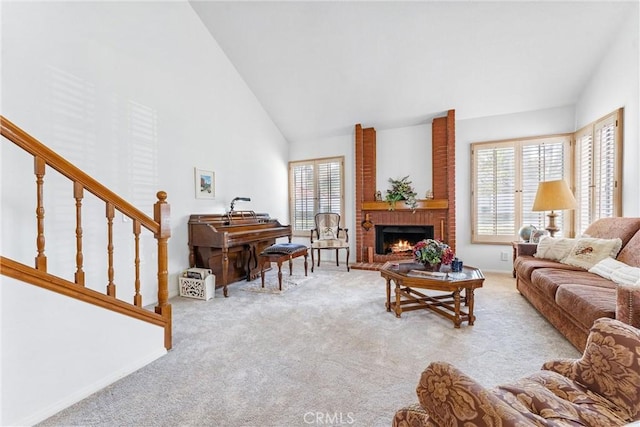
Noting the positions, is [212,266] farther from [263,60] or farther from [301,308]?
[263,60]

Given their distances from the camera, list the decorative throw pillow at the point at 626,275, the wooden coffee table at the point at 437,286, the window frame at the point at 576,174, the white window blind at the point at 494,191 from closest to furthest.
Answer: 1. the decorative throw pillow at the point at 626,275
2. the wooden coffee table at the point at 437,286
3. the window frame at the point at 576,174
4. the white window blind at the point at 494,191

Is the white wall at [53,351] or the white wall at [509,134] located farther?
the white wall at [509,134]

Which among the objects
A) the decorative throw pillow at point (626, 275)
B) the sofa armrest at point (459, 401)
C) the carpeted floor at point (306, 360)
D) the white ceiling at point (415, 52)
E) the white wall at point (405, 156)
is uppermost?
the white ceiling at point (415, 52)

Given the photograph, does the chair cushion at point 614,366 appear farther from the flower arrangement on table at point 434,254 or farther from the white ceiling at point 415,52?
the white ceiling at point 415,52

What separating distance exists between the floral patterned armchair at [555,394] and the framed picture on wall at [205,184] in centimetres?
378

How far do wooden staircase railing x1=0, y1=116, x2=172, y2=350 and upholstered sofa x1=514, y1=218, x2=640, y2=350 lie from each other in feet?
9.63

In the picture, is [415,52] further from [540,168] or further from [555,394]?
[555,394]

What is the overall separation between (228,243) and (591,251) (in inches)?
153

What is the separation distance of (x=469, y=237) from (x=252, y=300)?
12.1 ft

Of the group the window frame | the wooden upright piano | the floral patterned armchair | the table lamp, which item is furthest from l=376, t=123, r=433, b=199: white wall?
the floral patterned armchair

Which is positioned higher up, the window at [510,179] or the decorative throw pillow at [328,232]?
the window at [510,179]

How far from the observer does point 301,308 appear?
3148 millimetres

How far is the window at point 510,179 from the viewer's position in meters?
4.42

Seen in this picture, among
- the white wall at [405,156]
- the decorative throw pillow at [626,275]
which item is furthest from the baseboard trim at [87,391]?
the white wall at [405,156]
